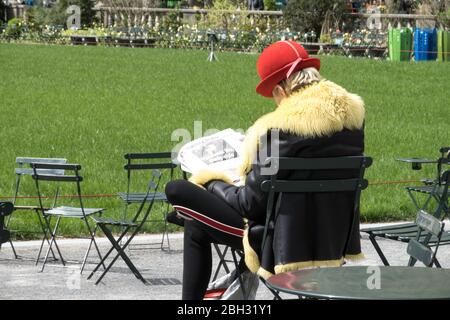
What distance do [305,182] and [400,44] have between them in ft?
91.7

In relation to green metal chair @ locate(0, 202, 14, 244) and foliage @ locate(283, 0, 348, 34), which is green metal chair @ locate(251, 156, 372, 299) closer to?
green metal chair @ locate(0, 202, 14, 244)

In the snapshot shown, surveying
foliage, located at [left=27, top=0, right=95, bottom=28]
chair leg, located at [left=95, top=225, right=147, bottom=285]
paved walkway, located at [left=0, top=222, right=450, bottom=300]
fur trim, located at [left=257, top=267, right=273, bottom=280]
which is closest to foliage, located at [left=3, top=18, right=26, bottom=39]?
foliage, located at [left=27, top=0, right=95, bottom=28]

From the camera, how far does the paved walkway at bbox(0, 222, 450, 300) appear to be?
7.33 m

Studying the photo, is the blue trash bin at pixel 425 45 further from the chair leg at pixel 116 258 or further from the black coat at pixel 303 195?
the black coat at pixel 303 195

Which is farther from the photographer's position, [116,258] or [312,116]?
[116,258]

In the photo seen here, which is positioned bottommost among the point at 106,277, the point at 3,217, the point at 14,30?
the point at 106,277

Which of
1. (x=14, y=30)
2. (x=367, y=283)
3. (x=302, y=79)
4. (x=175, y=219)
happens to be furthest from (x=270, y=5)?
(x=367, y=283)

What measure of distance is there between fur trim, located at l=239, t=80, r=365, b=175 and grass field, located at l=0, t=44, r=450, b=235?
4.15 m

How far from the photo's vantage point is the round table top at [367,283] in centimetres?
426

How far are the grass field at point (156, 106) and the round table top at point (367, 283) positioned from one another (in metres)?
5.09

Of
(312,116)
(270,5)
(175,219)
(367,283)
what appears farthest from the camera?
(270,5)

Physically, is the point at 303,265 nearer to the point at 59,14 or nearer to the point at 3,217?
the point at 3,217

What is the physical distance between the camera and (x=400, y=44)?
33.0m

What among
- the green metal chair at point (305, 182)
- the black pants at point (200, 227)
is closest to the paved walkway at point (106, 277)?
the black pants at point (200, 227)
